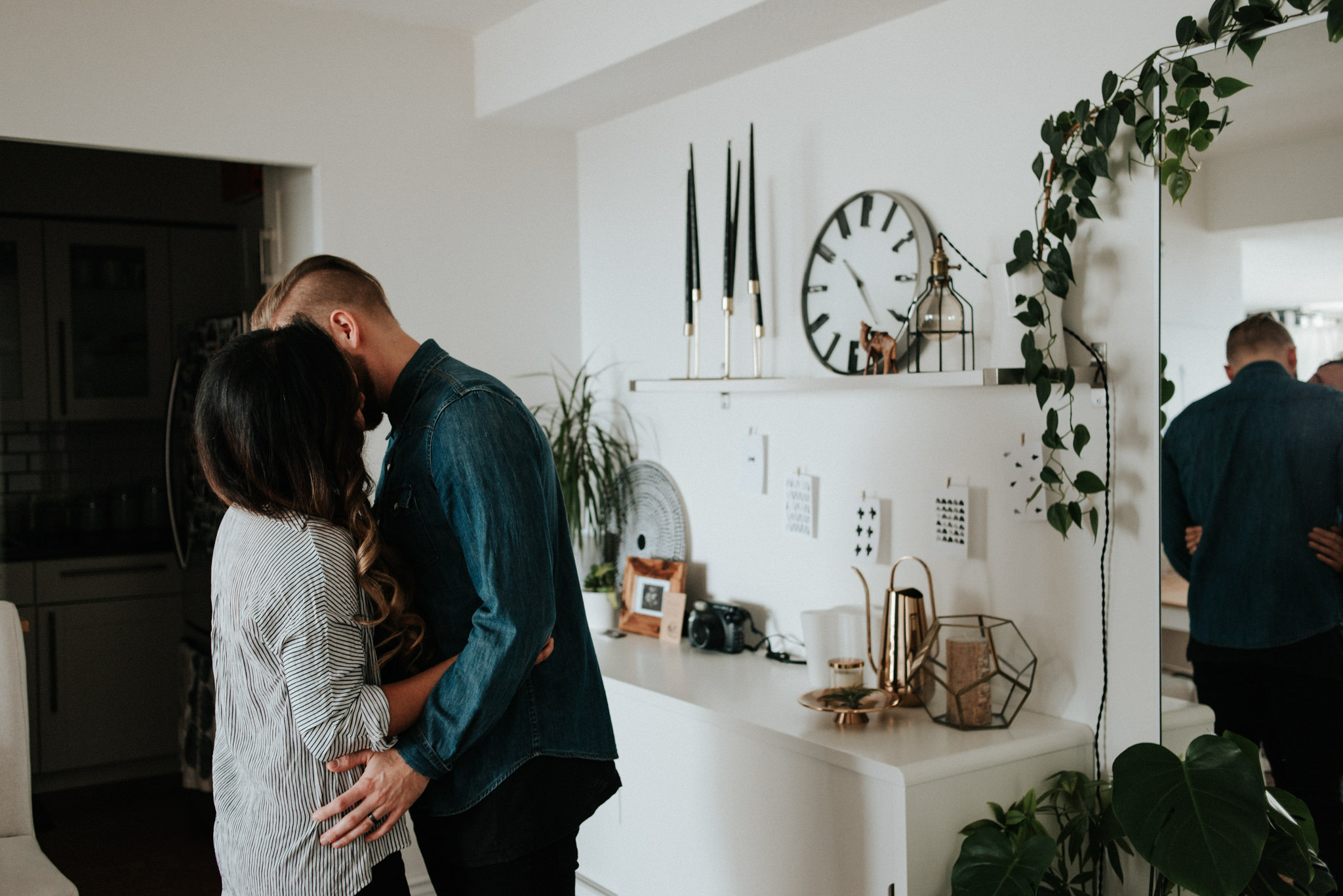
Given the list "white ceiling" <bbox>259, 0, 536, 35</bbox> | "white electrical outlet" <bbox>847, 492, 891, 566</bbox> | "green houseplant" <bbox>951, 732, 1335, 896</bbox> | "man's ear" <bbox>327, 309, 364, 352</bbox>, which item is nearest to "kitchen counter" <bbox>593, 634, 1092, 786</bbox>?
"green houseplant" <bbox>951, 732, 1335, 896</bbox>

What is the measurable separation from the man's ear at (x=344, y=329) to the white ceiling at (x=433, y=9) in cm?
188

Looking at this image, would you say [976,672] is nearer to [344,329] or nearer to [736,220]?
[736,220]

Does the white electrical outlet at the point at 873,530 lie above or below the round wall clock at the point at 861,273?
below

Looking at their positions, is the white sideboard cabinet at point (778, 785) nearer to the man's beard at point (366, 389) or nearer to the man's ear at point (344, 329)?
the man's beard at point (366, 389)

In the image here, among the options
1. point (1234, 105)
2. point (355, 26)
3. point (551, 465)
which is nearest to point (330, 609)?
point (551, 465)

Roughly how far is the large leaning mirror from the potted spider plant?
5.82 ft

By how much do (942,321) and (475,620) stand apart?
127 cm

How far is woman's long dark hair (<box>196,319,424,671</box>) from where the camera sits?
140 cm

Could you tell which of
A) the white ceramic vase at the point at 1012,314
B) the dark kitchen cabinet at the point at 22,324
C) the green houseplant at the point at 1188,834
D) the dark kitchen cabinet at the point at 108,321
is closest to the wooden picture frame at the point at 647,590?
the white ceramic vase at the point at 1012,314

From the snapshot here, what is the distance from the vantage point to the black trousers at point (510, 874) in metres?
1.59

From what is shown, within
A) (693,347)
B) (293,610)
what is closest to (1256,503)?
(293,610)

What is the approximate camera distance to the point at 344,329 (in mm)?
1610

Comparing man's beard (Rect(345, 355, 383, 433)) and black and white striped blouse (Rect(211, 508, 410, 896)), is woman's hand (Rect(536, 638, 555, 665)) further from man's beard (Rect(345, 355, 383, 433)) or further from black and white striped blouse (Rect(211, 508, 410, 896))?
man's beard (Rect(345, 355, 383, 433))

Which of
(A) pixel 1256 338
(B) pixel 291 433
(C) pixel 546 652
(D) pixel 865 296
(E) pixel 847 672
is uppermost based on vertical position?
(D) pixel 865 296
